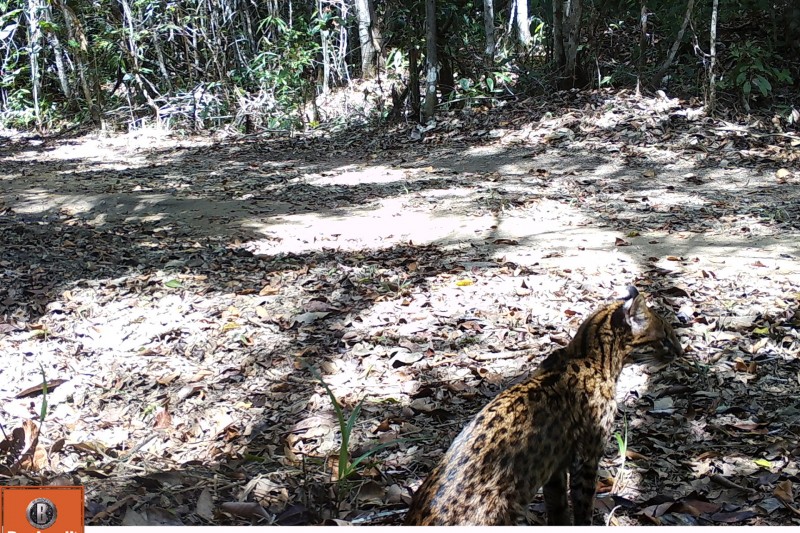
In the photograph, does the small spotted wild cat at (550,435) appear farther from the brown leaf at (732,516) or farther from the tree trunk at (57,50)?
the tree trunk at (57,50)

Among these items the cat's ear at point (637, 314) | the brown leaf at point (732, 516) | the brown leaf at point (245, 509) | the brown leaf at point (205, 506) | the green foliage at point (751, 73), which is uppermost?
the green foliage at point (751, 73)

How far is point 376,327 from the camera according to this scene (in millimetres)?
5145

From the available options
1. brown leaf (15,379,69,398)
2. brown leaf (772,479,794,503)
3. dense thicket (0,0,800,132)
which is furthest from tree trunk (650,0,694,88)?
brown leaf (15,379,69,398)

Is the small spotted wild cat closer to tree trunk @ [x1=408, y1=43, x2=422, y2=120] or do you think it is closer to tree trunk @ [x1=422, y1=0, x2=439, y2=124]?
tree trunk @ [x1=422, y1=0, x2=439, y2=124]

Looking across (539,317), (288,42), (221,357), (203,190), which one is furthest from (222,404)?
(288,42)

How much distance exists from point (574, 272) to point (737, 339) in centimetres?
154

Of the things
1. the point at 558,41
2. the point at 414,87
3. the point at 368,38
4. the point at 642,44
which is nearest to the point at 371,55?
the point at 368,38

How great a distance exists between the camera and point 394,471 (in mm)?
3506

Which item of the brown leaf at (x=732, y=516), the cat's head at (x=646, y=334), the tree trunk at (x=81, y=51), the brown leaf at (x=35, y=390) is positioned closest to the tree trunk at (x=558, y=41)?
the tree trunk at (x=81, y=51)

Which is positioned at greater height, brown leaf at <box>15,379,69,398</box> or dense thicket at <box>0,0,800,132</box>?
dense thicket at <box>0,0,800,132</box>

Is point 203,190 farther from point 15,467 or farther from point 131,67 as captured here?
point 131,67

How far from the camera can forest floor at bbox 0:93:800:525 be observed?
331 centimetres

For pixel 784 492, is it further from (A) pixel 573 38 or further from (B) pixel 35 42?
(B) pixel 35 42

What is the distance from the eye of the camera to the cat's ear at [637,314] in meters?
3.22
